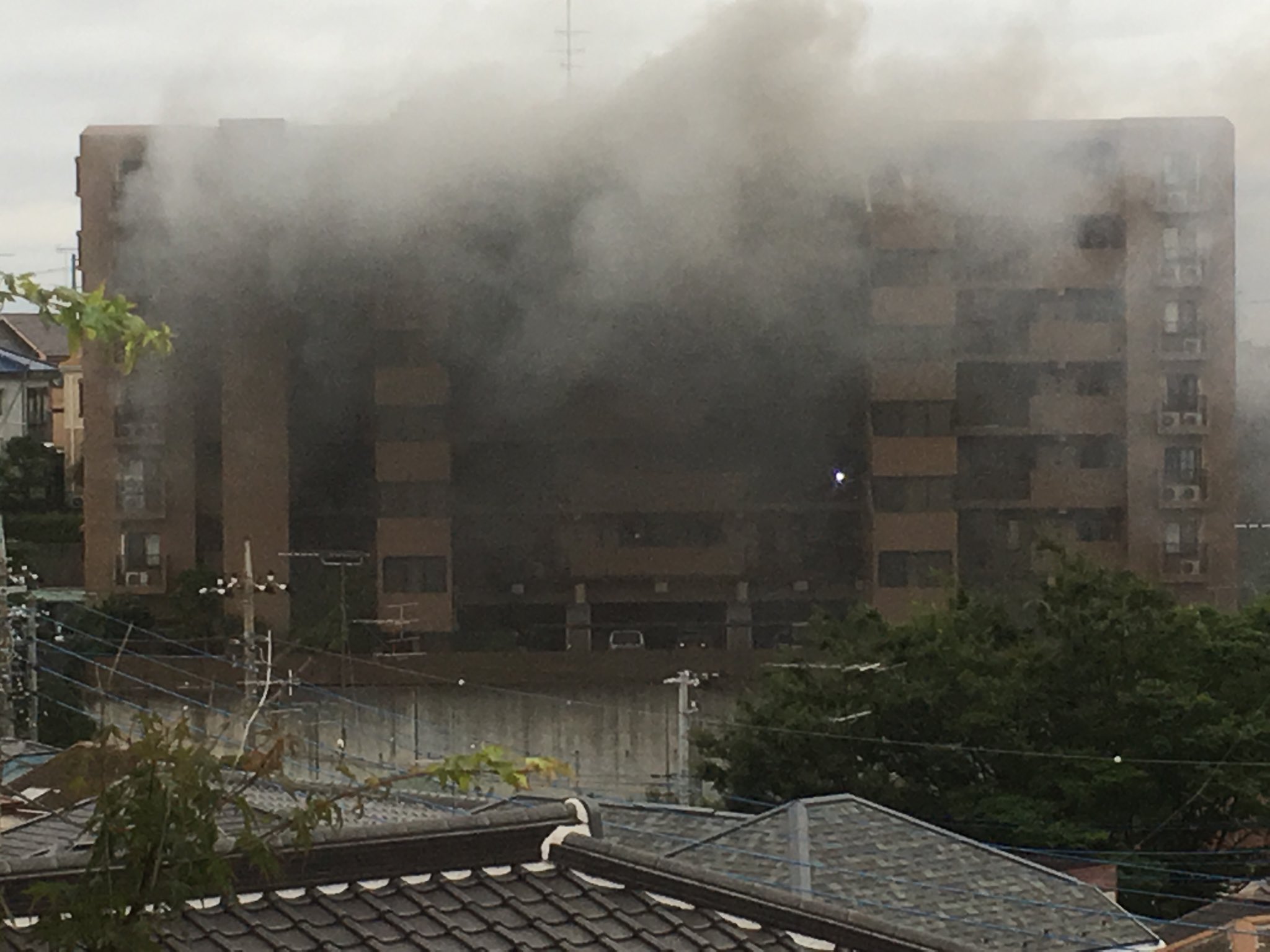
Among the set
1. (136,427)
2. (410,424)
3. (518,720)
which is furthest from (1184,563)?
(136,427)

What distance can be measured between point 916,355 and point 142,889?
22165mm

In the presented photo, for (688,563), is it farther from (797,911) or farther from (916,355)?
(797,911)

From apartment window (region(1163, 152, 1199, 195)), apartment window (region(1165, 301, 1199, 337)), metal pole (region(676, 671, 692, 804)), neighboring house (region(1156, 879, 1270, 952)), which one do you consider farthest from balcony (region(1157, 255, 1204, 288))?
neighboring house (region(1156, 879, 1270, 952))

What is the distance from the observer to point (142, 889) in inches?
97.3

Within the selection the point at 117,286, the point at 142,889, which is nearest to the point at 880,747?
the point at 117,286

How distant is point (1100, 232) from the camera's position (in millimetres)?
24469

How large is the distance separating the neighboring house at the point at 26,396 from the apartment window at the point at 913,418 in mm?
12673

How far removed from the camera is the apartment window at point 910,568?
24.0 meters

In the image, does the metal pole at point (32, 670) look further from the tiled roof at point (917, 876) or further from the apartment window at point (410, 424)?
the tiled roof at point (917, 876)

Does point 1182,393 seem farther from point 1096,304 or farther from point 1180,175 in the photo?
point 1180,175

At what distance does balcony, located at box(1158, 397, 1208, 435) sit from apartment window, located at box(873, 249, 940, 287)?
3312mm

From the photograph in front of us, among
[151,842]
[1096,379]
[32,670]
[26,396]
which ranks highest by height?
[26,396]

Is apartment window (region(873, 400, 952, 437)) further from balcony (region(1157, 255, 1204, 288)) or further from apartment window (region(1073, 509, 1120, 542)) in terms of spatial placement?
balcony (region(1157, 255, 1204, 288))

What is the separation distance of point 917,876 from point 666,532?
1534 cm
